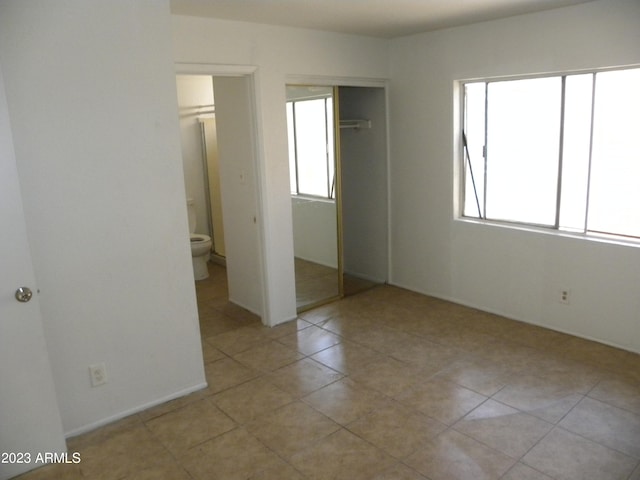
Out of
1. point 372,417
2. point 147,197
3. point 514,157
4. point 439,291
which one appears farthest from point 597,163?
point 147,197

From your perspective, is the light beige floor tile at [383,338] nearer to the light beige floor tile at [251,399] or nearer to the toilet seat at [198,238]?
the light beige floor tile at [251,399]

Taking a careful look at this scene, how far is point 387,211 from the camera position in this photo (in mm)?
5059

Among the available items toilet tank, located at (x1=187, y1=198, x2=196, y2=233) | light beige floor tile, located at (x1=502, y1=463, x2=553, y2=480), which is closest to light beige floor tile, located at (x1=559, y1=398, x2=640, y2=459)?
light beige floor tile, located at (x1=502, y1=463, x2=553, y2=480)

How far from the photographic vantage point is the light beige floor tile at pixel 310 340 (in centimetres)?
381

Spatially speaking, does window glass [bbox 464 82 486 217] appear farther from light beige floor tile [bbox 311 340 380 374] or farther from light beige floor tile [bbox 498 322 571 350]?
light beige floor tile [bbox 311 340 380 374]

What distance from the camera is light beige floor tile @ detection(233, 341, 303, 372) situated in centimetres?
356

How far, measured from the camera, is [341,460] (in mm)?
2525

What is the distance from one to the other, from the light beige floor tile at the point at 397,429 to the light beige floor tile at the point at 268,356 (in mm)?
884

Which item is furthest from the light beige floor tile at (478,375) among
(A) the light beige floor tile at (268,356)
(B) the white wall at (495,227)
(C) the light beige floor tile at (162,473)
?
(C) the light beige floor tile at (162,473)

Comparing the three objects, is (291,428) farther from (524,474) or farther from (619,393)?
(619,393)

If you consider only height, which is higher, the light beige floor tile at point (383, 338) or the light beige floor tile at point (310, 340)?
the light beige floor tile at point (310, 340)

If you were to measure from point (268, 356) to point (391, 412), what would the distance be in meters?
1.11

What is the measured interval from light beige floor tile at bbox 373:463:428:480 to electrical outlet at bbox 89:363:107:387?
158 cm

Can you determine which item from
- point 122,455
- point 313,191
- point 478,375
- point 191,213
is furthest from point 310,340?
point 191,213
